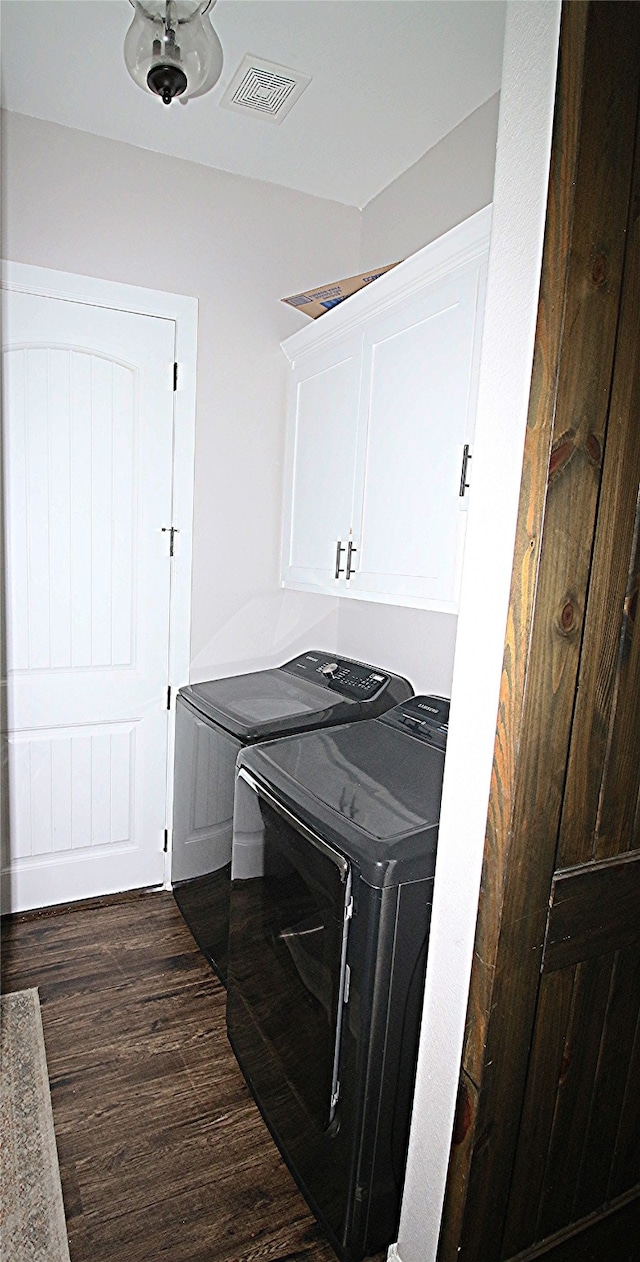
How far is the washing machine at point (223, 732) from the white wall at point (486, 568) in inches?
39.7

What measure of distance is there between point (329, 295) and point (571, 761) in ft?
6.31

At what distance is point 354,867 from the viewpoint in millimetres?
1313

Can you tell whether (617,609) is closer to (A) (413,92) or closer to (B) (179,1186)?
(B) (179,1186)

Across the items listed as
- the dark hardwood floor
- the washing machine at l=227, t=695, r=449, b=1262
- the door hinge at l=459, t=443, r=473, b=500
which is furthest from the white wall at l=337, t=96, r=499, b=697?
the dark hardwood floor

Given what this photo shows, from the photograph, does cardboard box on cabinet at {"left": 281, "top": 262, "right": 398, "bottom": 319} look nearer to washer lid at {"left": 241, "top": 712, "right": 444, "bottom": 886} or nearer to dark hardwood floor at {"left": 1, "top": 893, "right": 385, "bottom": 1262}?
washer lid at {"left": 241, "top": 712, "right": 444, "bottom": 886}

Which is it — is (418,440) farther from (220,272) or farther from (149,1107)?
(149,1107)

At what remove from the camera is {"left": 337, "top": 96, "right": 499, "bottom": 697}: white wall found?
6.98ft

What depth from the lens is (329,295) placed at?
238 cm

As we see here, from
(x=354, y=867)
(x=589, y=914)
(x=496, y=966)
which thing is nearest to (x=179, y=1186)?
(x=354, y=867)

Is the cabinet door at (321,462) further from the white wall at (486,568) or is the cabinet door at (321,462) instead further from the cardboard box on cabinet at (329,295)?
the white wall at (486,568)

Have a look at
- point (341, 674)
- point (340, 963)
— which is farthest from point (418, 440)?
point (340, 963)

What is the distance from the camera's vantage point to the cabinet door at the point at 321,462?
7.57 ft

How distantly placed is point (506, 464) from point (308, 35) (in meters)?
1.61

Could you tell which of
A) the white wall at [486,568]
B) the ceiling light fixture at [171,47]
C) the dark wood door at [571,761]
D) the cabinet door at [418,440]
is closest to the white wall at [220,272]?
the cabinet door at [418,440]
